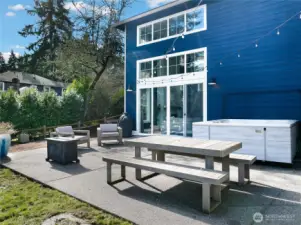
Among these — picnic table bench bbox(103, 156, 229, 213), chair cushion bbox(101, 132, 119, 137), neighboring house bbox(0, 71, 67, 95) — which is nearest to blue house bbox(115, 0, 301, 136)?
chair cushion bbox(101, 132, 119, 137)

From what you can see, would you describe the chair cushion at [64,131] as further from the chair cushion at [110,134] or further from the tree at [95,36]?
the tree at [95,36]

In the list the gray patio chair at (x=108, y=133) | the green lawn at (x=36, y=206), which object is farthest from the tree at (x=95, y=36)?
the green lawn at (x=36, y=206)

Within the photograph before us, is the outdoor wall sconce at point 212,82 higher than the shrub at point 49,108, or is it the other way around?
the outdoor wall sconce at point 212,82

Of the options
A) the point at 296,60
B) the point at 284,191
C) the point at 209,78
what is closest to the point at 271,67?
the point at 296,60

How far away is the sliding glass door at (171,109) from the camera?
7488 mm

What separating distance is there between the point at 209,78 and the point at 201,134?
2.55m

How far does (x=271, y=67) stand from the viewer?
6.04 meters

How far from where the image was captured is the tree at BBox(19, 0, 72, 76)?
1941 cm

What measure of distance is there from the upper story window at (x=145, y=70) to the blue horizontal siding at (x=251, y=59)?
1642 mm

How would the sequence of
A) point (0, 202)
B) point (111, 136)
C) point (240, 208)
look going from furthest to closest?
point (111, 136)
point (0, 202)
point (240, 208)

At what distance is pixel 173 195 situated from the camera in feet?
9.90

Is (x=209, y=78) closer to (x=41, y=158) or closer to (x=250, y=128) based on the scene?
(x=250, y=128)

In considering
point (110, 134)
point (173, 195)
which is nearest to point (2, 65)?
point (110, 134)

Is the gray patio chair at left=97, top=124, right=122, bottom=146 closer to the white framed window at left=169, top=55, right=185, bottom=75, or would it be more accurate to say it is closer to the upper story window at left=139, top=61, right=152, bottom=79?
the upper story window at left=139, top=61, right=152, bottom=79
